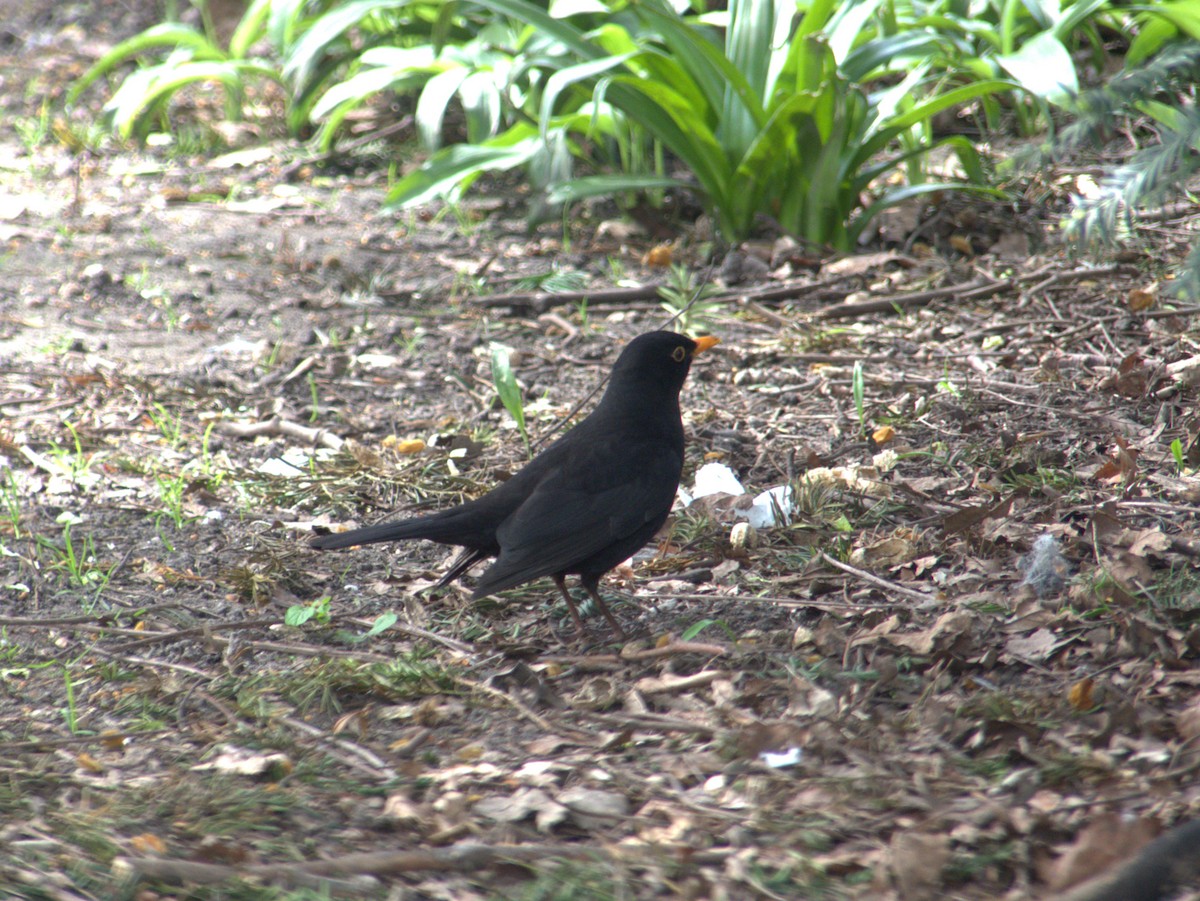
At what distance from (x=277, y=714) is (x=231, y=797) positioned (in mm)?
412

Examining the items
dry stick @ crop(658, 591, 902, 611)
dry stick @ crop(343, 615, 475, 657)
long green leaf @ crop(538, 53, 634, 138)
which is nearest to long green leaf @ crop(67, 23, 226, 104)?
long green leaf @ crop(538, 53, 634, 138)

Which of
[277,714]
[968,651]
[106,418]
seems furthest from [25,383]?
[968,651]

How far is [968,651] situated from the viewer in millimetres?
2762

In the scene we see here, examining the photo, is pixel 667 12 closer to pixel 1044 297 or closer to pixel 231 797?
pixel 1044 297

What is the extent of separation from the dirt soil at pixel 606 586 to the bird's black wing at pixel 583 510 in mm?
254

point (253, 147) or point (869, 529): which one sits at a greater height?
point (253, 147)

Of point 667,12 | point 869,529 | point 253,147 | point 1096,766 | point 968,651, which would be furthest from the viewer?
point 253,147

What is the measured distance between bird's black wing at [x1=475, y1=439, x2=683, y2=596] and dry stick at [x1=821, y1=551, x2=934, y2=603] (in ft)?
1.62

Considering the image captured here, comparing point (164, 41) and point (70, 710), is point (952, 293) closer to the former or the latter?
point (70, 710)

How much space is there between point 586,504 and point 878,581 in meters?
0.82

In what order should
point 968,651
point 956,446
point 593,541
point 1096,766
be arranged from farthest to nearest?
1. point 956,446
2. point 593,541
3. point 968,651
4. point 1096,766

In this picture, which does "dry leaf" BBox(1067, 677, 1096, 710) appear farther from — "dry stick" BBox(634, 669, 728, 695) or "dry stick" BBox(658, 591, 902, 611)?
"dry stick" BBox(634, 669, 728, 695)

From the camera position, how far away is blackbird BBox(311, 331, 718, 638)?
314cm

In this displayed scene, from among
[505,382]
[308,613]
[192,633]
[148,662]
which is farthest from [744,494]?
[148,662]
